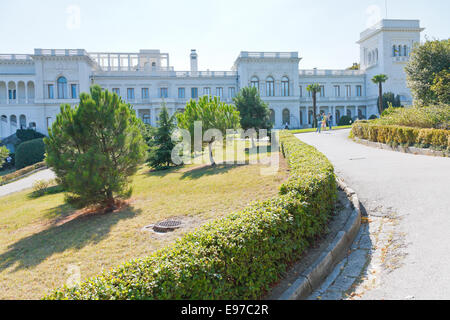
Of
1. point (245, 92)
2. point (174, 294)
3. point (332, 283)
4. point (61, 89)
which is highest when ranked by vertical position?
point (61, 89)

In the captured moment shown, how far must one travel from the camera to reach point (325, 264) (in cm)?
477

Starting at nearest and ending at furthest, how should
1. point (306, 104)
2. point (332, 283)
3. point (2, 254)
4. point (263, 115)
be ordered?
point (332, 283) → point (2, 254) → point (263, 115) → point (306, 104)

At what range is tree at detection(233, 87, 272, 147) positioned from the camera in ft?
72.2

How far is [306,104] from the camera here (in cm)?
5725

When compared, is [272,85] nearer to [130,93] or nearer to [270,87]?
[270,87]

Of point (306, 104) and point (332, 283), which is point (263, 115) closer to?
point (332, 283)

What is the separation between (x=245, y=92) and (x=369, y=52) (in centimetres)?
4739

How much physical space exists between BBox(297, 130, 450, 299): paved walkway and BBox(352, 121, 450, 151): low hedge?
360 cm

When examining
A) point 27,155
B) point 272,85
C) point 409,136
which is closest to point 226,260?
point 409,136

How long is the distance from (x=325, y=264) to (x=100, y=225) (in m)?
6.52

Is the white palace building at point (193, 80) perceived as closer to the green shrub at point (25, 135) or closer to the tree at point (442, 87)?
the green shrub at point (25, 135)

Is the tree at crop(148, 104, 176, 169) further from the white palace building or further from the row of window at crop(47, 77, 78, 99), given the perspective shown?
the row of window at crop(47, 77, 78, 99)

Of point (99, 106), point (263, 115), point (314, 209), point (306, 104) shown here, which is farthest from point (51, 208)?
point (306, 104)
